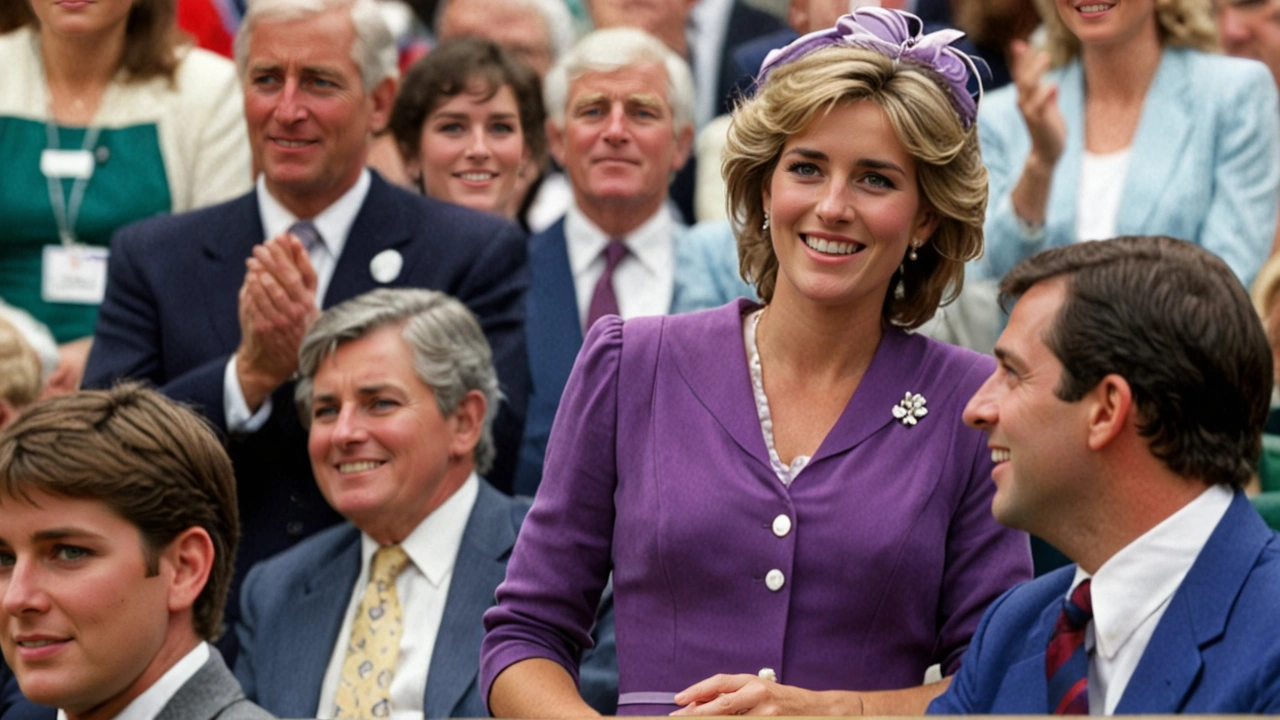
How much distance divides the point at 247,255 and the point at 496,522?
2.92 feet

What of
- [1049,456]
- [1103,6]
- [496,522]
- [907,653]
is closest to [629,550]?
[907,653]

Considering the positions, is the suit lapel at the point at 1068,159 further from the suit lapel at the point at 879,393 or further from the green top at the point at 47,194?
the green top at the point at 47,194

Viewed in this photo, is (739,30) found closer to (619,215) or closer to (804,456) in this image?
(619,215)

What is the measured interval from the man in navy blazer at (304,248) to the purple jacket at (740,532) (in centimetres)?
156

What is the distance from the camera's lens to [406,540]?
15.0ft

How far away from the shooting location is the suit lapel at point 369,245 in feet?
16.1

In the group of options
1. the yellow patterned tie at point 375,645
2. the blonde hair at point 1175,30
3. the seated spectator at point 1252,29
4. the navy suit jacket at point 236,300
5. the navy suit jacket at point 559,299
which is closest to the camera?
the yellow patterned tie at point 375,645

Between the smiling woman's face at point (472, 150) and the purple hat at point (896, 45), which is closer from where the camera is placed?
the purple hat at point (896, 45)

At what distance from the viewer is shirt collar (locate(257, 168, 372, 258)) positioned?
4.99 metres

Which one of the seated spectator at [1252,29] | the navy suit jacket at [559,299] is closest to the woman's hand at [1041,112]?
the navy suit jacket at [559,299]

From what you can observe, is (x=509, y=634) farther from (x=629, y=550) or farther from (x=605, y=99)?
(x=605, y=99)

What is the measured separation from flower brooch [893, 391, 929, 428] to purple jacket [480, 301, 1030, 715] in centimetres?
1

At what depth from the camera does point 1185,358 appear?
286cm

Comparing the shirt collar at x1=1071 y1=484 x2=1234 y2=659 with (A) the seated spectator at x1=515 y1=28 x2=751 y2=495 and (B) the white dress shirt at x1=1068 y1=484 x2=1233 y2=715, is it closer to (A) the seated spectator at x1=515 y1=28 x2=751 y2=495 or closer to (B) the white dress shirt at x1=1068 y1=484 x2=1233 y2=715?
(B) the white dress shirt at x1=1068 y1=484 x2=1233 y2=715
